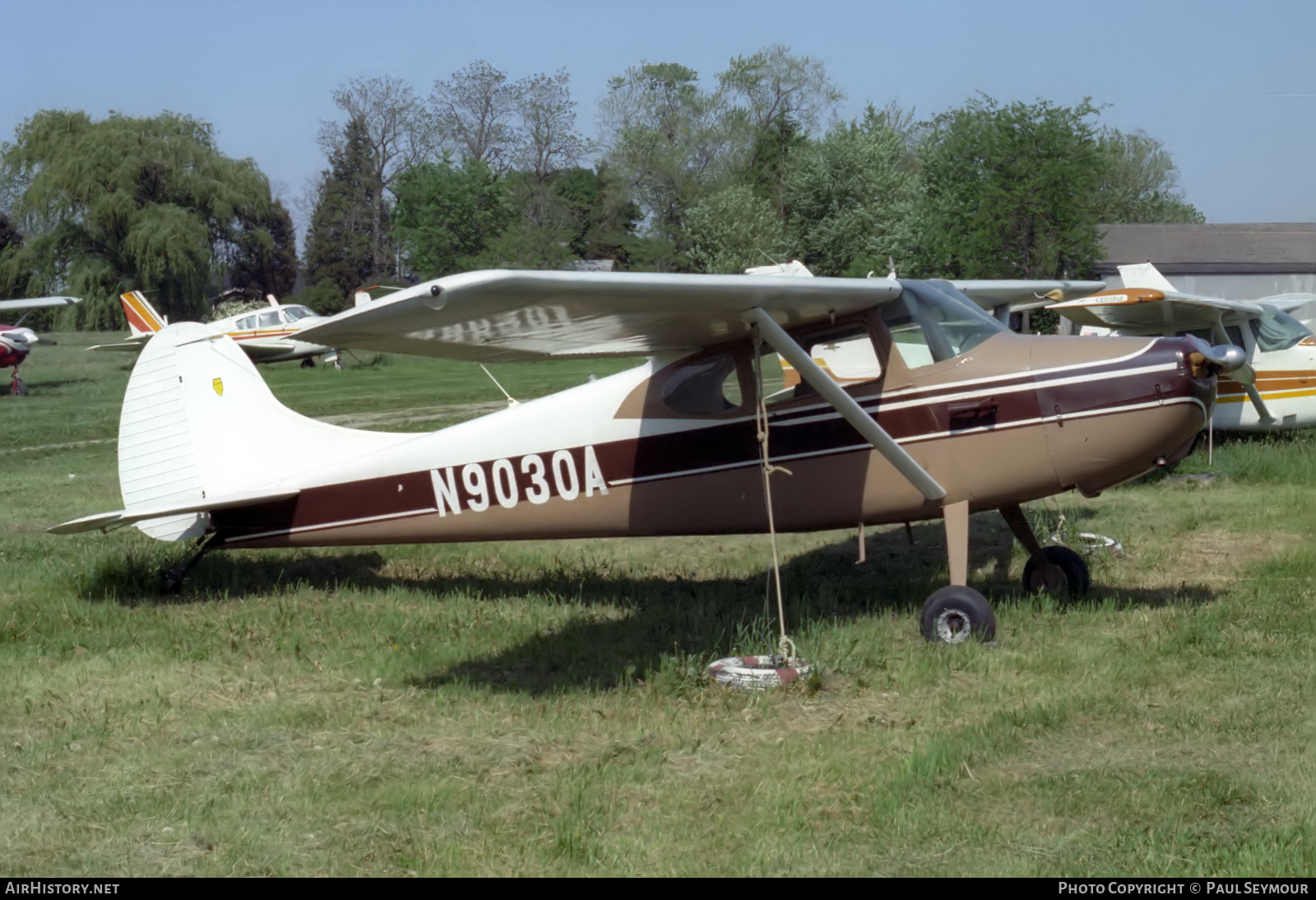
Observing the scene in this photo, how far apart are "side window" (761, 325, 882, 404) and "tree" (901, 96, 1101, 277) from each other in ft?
68.6

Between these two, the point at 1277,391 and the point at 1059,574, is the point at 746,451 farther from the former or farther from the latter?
the point at 1277,391

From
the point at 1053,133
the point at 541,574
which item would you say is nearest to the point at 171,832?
the point at 541,574

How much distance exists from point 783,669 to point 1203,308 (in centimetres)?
1012

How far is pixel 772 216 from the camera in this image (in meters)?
61.2

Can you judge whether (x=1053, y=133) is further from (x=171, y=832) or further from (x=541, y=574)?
(x=171, y=832)

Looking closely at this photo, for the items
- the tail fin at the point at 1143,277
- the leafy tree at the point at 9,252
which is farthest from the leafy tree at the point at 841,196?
the tail fin at the point at 1143,277

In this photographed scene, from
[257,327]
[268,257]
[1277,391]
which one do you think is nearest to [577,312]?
[1277,391]

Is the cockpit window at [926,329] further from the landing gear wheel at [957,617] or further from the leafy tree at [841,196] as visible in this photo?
the leafy tree at [841,196]

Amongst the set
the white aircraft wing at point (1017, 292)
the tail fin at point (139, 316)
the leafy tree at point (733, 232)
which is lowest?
the white aircraft wing at point (1017, 292)

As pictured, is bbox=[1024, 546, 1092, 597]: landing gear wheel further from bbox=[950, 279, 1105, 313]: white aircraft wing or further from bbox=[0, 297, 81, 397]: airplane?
bbox=[0, 297, 81, 397]: airplane

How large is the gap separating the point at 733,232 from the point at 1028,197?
32508 millimetres

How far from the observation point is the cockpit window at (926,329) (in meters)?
7.19

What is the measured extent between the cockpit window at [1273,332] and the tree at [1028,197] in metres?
12.3

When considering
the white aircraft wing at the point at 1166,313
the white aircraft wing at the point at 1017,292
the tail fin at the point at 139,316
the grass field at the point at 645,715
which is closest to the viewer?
the grass field at the point at 645,715
